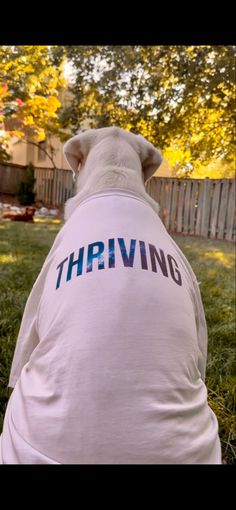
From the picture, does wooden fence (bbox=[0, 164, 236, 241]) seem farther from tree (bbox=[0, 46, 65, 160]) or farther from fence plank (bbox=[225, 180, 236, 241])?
tree (bbox=[0, 46, 65, 160])

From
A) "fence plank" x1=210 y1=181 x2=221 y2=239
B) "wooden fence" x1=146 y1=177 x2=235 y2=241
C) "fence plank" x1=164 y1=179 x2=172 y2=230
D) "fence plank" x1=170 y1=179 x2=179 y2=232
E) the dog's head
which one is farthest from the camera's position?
"fence plank" x1=164 y1=179 x2=172 y2=230

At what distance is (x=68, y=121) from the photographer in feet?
35.6

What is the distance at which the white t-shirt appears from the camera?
998 mm

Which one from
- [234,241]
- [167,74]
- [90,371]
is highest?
[167,74]

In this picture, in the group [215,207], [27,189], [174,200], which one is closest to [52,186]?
[27,189]

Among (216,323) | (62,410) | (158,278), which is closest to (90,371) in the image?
(62,410)

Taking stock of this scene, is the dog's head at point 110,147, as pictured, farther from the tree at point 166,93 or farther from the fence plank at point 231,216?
the fence plank at point 231,216

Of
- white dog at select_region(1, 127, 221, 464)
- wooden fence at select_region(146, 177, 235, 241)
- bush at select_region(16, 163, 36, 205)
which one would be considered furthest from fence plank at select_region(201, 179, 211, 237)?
white dog at select_region(1, 127, 221, 464)

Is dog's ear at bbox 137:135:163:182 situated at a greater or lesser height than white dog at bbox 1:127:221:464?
greater

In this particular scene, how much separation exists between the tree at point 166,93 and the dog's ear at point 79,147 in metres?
5.45
